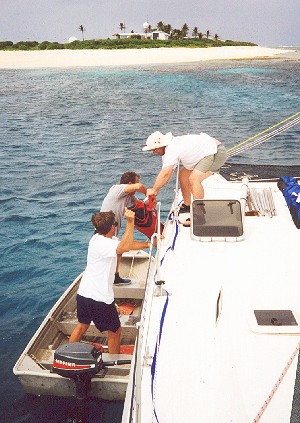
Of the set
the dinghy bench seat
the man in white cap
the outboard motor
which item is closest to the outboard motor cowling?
the outboard motor

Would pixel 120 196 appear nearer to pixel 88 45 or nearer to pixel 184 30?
pixel 88 45

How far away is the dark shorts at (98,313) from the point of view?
4934 millimetres

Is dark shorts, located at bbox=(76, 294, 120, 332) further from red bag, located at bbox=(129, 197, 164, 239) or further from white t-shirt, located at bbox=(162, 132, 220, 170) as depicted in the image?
white t-shirt, located at bbox=(162, 132, 220, 170)

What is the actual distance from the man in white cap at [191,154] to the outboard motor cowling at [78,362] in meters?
2.53

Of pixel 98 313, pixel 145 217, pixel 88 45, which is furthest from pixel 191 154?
pixel 88 45

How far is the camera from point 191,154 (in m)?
6.64

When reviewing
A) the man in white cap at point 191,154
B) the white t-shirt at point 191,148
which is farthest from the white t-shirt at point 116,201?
the white t-shirt at point 191,148

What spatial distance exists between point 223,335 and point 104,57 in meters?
82.6

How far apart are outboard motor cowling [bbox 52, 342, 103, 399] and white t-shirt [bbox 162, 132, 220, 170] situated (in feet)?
9.92

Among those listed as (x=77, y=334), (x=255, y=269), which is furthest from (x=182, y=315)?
(x=77, y=334)

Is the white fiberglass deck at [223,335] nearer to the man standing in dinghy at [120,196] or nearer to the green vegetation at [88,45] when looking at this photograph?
the man standing in dinghy at [120,196]

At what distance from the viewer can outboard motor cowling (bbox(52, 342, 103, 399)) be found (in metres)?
4.61

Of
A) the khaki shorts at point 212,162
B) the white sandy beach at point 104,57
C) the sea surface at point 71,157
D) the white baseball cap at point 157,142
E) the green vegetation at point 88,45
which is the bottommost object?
the sea surface at point 71,157

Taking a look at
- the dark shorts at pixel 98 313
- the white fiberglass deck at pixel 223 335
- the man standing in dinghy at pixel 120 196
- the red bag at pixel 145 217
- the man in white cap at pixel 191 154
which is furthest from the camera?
the red bag at pixel 145 217
